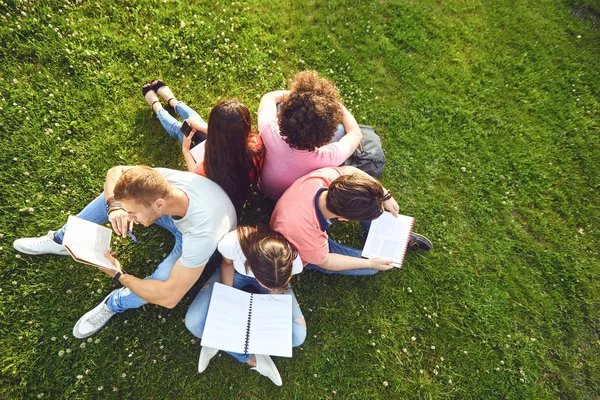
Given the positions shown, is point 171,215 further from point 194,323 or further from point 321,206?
point 321,206

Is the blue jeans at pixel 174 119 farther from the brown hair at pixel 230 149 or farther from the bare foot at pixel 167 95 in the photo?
the brown hair at pixel 230 149

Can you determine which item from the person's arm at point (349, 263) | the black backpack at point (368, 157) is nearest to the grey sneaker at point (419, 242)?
the person's arm at point (349, 263)

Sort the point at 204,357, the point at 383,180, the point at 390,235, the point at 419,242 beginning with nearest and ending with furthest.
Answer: the point at 204,357, the point at 390,235, the point at 419,242, the point at 383,180

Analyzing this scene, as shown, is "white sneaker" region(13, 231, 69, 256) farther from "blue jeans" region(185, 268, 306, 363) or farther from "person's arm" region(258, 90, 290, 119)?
"person's arm" region(258, 90, 290, 119)

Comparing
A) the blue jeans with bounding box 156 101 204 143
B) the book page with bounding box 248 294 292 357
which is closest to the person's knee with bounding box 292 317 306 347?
the book page with bounding box 248 294 292 357

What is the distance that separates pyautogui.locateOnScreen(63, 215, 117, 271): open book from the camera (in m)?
2.89

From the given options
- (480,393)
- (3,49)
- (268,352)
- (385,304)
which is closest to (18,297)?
(268,352)

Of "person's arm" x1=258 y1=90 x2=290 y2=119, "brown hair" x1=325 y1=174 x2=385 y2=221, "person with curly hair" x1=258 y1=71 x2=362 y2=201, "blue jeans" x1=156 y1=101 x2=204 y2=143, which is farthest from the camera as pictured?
"blue jeans" x1=156 y1=101 x2=204 y2=143

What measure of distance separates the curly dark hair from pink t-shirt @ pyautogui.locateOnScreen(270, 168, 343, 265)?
1.21ft

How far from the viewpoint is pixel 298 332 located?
12.5 feet

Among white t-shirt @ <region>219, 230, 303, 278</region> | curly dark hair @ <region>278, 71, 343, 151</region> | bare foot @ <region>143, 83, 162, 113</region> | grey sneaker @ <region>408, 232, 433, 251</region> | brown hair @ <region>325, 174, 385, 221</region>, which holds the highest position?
curly dark hair @ <region>278, 71, 343, 151</region>

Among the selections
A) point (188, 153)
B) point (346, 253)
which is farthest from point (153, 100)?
point (346, 253)

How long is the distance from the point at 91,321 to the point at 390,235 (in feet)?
11.8

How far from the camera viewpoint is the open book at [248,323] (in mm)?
3465
